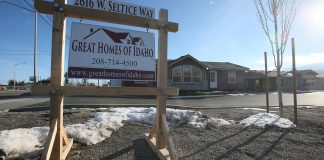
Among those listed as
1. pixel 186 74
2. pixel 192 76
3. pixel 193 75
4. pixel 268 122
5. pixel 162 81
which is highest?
pixel 186 74

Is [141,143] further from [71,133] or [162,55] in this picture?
[162,55]

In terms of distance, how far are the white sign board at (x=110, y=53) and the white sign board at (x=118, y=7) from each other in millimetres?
339

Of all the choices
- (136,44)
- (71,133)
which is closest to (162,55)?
(136,44)

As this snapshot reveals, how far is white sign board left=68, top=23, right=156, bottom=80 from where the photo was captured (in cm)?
411

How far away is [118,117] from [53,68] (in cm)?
373

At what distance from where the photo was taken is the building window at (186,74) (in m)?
28.6

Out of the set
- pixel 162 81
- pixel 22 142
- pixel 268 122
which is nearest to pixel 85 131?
pixel 22 142

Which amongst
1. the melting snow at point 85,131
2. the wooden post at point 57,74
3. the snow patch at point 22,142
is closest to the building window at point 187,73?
the melting snow at point 85,131

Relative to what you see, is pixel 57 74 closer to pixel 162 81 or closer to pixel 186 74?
pixel 162 81

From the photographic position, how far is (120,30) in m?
4.43

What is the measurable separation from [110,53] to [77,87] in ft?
2.95

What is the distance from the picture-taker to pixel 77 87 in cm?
382

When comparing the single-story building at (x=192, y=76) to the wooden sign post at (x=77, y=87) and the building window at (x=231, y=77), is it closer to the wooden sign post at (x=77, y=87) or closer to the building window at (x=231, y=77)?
the building window at (x=231, y=77)

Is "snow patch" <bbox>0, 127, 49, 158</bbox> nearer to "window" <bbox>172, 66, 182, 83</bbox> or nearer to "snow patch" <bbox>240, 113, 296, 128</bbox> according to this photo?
"snow patch" <bbox>240, 113, 296, 128</bbox>
